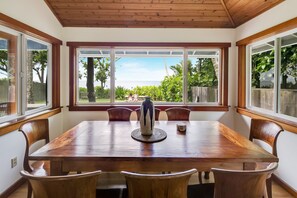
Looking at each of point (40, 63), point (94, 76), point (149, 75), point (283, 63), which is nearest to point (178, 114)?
point (149, 75)

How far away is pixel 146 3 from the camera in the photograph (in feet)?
11.7

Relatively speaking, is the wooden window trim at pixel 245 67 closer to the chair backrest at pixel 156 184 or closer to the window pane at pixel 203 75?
the window pane at pixel 203 75

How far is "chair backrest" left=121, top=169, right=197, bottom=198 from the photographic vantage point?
1.15 m

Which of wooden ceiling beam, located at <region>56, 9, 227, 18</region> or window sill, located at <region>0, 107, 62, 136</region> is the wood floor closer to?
window sill, located at <region>0, 107, 62, 136</region>

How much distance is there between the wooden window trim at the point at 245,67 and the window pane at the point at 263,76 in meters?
0.16

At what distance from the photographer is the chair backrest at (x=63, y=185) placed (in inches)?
45.3

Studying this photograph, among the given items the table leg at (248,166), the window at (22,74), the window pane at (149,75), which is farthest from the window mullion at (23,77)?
the table leg at (248,166)

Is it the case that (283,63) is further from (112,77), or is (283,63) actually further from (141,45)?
(112,77)

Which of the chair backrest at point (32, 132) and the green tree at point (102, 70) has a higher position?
the green tree at point (102, 70)

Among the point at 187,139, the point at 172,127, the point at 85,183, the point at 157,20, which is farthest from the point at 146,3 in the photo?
the point at 85,183

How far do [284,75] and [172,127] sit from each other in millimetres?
1679

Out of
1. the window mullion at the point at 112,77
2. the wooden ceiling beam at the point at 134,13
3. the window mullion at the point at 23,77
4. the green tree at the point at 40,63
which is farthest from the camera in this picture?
the window mullion at the point at 112,77

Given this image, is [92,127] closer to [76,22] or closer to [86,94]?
[86,94]

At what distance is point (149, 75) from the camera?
4.43 meters
